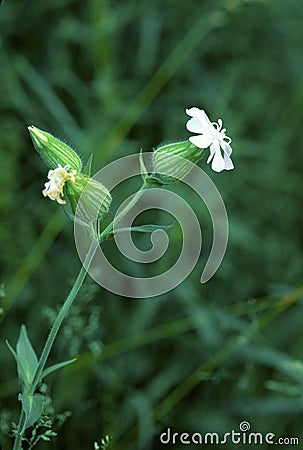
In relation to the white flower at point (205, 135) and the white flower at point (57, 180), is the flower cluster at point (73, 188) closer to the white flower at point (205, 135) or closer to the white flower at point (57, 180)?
the white flower at point (57, 180)

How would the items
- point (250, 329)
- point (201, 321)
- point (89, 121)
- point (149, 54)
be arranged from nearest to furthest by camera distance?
1. point (250, 329)
2. point (201, 321)
3. point (89, 121)
4. point (149, 54)

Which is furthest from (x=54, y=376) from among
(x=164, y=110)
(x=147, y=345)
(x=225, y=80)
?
(x=225, y=80)

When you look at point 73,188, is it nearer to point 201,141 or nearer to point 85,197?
point 85,197

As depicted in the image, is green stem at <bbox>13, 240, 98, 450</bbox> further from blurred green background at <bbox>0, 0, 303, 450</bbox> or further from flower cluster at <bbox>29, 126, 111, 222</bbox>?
blurred green background at <bbox>0, 0, 303, 450</bbox>

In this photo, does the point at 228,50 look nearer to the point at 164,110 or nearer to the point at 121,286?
the point at 164,110

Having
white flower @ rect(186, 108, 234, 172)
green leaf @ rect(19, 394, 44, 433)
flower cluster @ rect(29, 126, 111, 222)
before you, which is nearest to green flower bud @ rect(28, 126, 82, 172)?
flower cluster @ rect(29, 126, 111, 222)

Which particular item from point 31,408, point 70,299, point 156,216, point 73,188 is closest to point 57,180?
point 73,188
